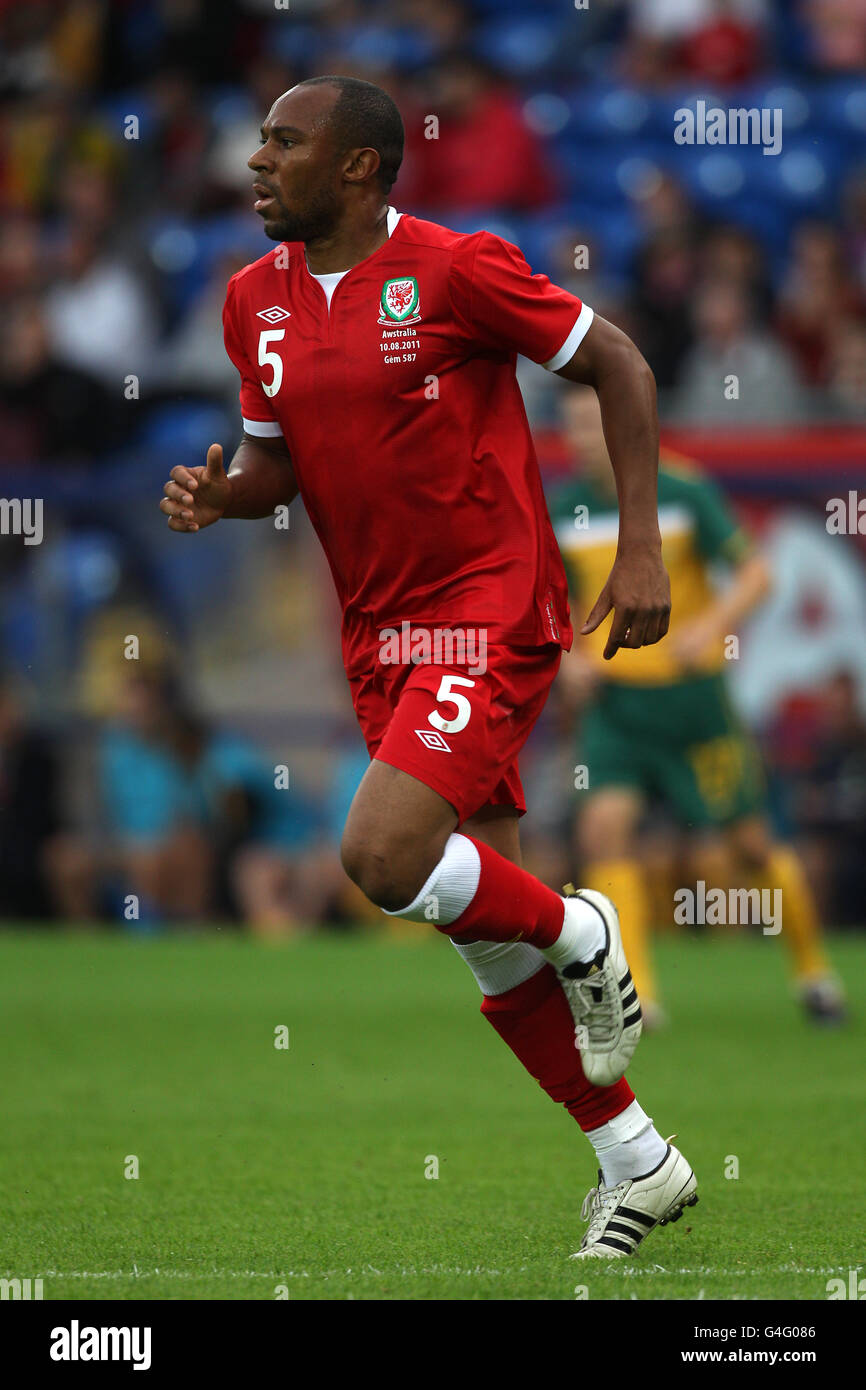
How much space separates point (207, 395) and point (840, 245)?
14.2ft

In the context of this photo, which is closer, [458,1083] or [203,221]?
[458,1083]

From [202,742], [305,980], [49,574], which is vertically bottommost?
[305,980]

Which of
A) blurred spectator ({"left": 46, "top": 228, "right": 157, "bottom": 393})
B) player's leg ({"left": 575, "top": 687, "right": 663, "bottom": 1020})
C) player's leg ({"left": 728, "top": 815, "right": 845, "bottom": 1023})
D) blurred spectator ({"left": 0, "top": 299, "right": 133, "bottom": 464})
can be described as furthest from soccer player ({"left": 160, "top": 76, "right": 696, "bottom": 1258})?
blurred spectator ({"left": 46, "top": 228, "right": 157, "bottom": 393})

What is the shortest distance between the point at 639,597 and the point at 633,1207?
1.29 m

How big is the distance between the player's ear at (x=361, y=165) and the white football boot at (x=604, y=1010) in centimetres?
164

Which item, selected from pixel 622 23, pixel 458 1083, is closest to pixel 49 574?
pixel 458 1083

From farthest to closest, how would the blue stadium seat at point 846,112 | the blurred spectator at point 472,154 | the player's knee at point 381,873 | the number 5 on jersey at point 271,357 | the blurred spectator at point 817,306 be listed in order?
the blue stadium seat at point 846,112, the blurred spectator at point 472,154, the blurred spectator at point 817,306, the number 5 on jersey at point 271,357, the player's knee at point 381,873

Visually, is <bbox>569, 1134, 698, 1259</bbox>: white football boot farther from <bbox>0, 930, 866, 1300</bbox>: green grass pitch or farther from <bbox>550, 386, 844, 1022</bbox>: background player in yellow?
<bbox>550, 386, 844, 1022</bbox>: background player in yellow

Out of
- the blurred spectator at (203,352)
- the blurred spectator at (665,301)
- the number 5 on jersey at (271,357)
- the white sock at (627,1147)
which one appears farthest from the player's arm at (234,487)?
the blurred spectator at (665,301)

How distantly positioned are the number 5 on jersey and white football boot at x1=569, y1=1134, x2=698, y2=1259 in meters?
1.85

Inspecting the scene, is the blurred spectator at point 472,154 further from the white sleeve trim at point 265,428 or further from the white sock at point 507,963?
the white sock at point 507,963

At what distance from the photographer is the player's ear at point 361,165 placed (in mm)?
4371
